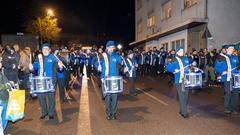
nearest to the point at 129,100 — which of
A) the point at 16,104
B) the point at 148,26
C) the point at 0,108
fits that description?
the point at 16,104

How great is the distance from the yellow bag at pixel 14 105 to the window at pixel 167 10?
22930 mm

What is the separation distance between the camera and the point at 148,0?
119 feet

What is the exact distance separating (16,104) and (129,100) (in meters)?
5.68

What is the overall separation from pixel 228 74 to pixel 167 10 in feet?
69.2

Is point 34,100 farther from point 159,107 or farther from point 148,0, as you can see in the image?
point 148,0

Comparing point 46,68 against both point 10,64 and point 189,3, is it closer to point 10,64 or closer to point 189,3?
point 10,64

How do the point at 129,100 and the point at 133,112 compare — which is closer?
the point at 133,112

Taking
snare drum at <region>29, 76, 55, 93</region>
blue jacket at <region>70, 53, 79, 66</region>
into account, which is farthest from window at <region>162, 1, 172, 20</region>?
snare drum at <region>29, 76, 55, 93</region>

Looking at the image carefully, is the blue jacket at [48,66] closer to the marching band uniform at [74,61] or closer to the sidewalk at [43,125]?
the sidewalk at [43,125]

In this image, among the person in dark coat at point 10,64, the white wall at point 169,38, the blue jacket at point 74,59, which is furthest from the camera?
the white wall at point 169,38

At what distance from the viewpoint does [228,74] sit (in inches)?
338

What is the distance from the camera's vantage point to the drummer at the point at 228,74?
8.59 meters

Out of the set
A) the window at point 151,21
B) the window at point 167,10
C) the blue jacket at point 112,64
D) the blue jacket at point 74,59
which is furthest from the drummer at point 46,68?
the window at point 151,21

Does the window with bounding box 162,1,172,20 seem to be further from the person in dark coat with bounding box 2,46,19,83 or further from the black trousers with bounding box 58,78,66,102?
the black trousers with bounding box 58,78,66,102
